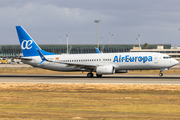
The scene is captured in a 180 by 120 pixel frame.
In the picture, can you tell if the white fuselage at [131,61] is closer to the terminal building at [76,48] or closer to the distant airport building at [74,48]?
the terminal building at [76,48]

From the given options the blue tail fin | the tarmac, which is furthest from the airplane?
the tarmac

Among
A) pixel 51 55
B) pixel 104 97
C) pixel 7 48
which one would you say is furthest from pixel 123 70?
pixel 7 48

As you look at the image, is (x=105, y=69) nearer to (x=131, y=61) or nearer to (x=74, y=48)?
(x=131, y=61)

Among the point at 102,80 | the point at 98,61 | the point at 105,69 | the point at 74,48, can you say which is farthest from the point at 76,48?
the point at 102,80

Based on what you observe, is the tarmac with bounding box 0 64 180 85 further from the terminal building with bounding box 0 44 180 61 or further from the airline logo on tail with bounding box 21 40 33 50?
the terminal building with bounding box 0 44 180 61

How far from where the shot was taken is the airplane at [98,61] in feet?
142

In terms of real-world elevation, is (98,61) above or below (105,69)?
above

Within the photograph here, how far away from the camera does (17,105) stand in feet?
61.6

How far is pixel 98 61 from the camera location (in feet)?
148

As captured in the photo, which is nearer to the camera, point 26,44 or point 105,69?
point 105,69

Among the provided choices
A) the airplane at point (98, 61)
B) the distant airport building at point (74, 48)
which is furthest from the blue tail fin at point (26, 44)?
the distant airport building at point (74, 48)

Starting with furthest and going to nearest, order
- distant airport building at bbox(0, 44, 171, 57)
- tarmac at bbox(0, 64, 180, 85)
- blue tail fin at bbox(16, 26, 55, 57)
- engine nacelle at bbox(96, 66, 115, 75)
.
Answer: distant airport building at bbox(0, 44, 171, 57), blue tail fin at bbox(16, 26, 55, 57), engine nacelle at bbox(96, 66, 115, 75), tarmac at bbox(0, 64, 180, 85)

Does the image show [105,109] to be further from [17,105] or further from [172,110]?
[17,105]

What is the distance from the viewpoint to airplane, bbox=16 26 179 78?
43281 millimetres
